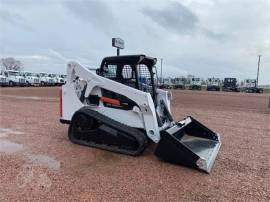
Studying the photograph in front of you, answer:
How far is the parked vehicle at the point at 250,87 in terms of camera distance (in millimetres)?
50438

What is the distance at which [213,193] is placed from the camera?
4055 millimetres

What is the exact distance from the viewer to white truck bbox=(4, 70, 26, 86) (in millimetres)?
37909

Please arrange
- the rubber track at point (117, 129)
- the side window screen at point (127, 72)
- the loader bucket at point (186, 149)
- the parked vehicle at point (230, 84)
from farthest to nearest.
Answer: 1. the parked vehicle at point (230, 84)
2. the side window screen at point (127, 72)
3. the rubber track at point (117, 129)
4. the loader bucket at point (186, 149)

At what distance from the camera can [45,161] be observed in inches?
201

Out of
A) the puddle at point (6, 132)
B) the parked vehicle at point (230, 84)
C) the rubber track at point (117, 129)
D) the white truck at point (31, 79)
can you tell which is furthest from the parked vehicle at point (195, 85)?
the rubber track at point (117, 129)

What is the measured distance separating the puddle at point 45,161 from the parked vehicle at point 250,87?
49644 mm

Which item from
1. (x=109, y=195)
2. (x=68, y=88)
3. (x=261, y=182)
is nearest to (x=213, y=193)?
(x=261, y=182)

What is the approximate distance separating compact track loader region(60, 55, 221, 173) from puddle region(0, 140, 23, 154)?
3.45 feet

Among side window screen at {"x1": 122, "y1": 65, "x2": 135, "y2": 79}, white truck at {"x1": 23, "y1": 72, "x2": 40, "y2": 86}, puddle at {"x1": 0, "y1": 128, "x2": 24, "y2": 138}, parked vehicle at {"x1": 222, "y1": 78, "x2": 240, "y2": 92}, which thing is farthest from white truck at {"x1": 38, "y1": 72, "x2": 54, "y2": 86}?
side window screen at {"x1": 122, "y1": 65, "x2": 135, "y2": 79}

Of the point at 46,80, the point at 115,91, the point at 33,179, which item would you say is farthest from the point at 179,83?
the point at 33,179

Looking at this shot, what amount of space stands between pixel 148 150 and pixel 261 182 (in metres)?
2.17

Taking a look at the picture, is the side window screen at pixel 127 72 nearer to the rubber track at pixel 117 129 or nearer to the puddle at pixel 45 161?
the rubber track at pixel 117 129

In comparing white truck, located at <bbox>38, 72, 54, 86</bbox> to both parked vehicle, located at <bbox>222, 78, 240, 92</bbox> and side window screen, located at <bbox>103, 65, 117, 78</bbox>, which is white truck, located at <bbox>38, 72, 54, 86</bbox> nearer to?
parked vehicle, located at <bbox>222, 78, 240, 92</bbox>

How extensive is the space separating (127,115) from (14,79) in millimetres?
36342
